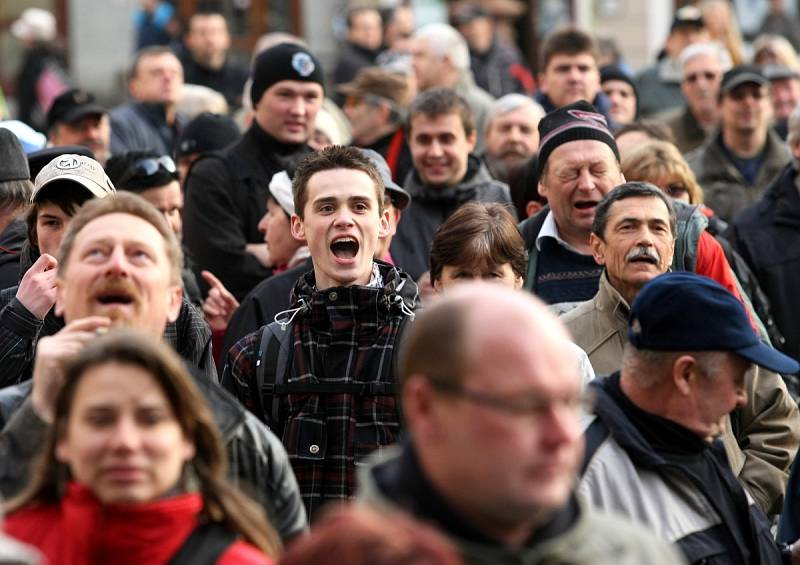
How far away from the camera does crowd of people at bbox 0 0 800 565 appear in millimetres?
3611

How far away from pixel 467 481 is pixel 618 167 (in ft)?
14.5

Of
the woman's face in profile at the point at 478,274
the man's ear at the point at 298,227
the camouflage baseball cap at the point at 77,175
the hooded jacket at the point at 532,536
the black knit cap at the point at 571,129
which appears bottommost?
the hooded jacket at the point at 532,536

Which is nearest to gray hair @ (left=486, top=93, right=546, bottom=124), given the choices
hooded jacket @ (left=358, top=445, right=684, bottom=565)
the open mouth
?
the open mouth

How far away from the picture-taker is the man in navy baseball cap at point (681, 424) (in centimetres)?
508

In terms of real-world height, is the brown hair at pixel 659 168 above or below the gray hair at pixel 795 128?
below

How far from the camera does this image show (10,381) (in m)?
5.98

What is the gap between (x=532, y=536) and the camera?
3.66m

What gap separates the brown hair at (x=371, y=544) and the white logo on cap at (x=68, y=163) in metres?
3.53

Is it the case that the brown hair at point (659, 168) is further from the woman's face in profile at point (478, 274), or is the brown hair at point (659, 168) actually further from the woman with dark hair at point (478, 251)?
the woman's face in profile at point (478, 274)

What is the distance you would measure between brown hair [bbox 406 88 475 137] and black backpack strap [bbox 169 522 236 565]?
5170 millimetres

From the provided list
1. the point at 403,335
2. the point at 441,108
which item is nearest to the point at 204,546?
the point at 403,335

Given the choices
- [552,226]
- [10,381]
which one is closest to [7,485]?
[10,381]

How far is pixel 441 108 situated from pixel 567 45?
2.11 metres

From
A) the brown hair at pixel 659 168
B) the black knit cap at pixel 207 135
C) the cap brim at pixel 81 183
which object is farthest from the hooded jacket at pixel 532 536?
the black knit cap at pixel 207 135
